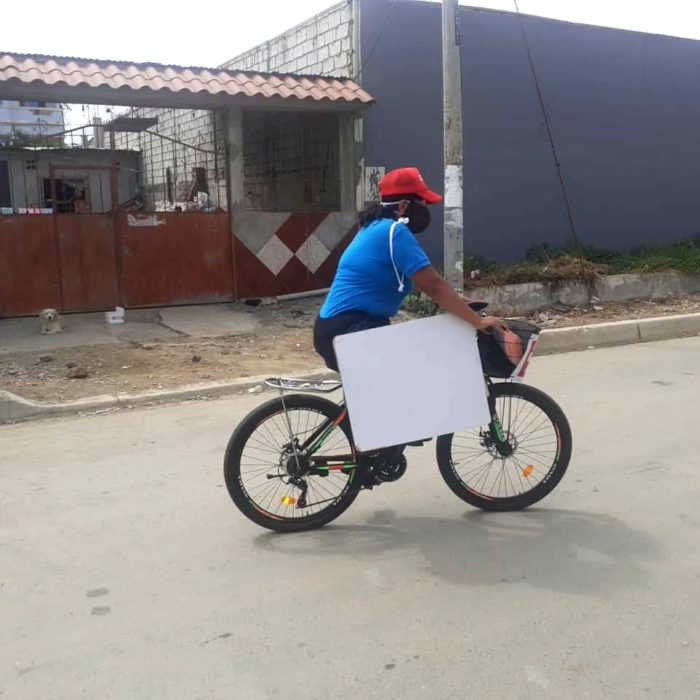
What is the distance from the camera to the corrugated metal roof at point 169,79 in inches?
→ 361

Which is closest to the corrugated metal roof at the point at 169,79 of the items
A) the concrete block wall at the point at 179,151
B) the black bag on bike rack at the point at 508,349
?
the concrete block wall at the point at 179,151

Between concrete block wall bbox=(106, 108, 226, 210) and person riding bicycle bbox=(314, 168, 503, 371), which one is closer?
person riding bicycle bbox=(314, 168, 503, 371)

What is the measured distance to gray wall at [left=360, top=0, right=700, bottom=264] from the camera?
11391mm

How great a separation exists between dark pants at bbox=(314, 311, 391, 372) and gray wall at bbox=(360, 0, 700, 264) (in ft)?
26.2

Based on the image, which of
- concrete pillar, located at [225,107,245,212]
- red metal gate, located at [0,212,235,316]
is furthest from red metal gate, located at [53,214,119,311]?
concrete pillar, located at [225,107,245,212]

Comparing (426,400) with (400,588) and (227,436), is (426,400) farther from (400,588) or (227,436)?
(227,436)

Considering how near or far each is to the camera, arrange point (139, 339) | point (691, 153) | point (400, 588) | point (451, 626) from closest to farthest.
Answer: point (451, 626), point (400, 588), point (139, 339), point (691, 153)

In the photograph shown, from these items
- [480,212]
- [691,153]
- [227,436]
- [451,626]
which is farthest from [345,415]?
[691,153]

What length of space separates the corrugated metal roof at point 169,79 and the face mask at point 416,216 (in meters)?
6.86

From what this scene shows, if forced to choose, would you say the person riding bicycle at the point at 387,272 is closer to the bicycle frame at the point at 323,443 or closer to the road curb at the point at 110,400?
the bicycle frame at the point at 323,443

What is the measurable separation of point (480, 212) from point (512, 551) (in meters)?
9.22

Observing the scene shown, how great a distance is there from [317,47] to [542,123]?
384cm

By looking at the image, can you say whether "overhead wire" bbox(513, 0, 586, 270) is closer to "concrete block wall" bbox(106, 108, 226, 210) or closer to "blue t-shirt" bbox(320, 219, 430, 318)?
"concrete block wall" bbox(106, 108, 226, 210)

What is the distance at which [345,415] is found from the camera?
381 cm
